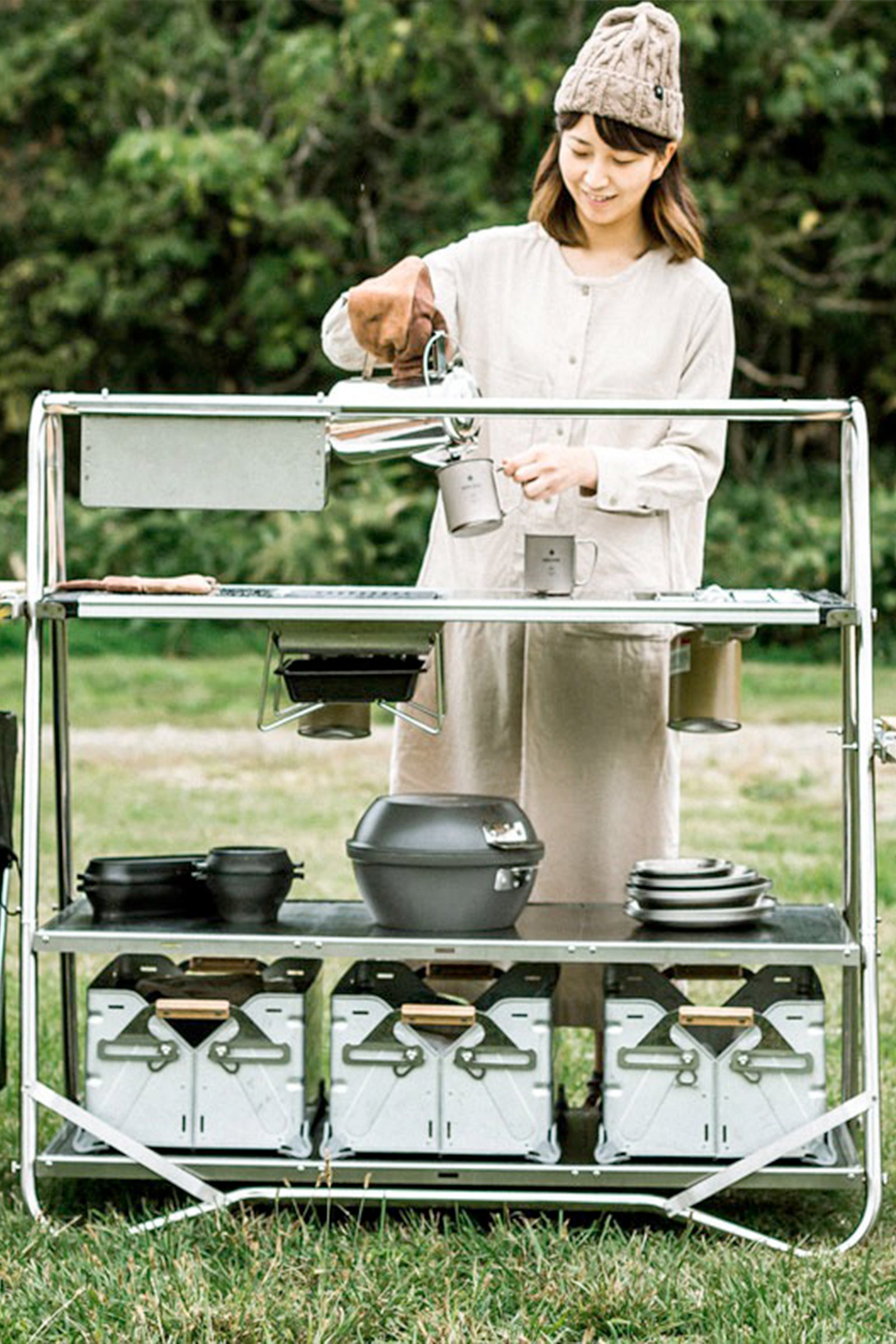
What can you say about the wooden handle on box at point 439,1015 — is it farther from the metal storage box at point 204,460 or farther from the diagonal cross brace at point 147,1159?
the metal storage box at point 204,460

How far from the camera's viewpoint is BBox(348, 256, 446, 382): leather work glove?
11.0ft

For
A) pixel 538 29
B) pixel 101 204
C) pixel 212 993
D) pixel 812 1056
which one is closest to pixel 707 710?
pixel 812 1056

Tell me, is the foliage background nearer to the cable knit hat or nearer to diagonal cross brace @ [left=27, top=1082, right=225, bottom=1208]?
the cable knit hat

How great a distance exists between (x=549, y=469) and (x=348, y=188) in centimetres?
1037

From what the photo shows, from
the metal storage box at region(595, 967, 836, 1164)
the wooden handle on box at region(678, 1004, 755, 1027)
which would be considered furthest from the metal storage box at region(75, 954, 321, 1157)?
the wooden handle on box at region(678, 1004, 755, 1027)

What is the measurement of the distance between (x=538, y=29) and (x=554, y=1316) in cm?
1039

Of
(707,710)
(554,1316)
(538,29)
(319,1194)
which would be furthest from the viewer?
(538,29)

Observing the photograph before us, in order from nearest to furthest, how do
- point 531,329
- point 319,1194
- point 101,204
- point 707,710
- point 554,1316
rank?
point 554,1316 → point 319,1194 → point 707,710 → point 531,329 → point 101,204

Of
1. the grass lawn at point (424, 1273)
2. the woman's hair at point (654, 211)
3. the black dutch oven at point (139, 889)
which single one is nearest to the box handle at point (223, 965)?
the black dutch oven at point (139, 889)

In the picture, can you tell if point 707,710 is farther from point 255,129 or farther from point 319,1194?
point 255,129

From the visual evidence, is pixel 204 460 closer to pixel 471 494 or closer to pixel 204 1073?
pixel 471 494

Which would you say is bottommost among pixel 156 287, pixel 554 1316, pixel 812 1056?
pixel 554 1316

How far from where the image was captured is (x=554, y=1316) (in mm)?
2816

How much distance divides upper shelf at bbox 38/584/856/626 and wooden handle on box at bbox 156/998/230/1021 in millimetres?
600
